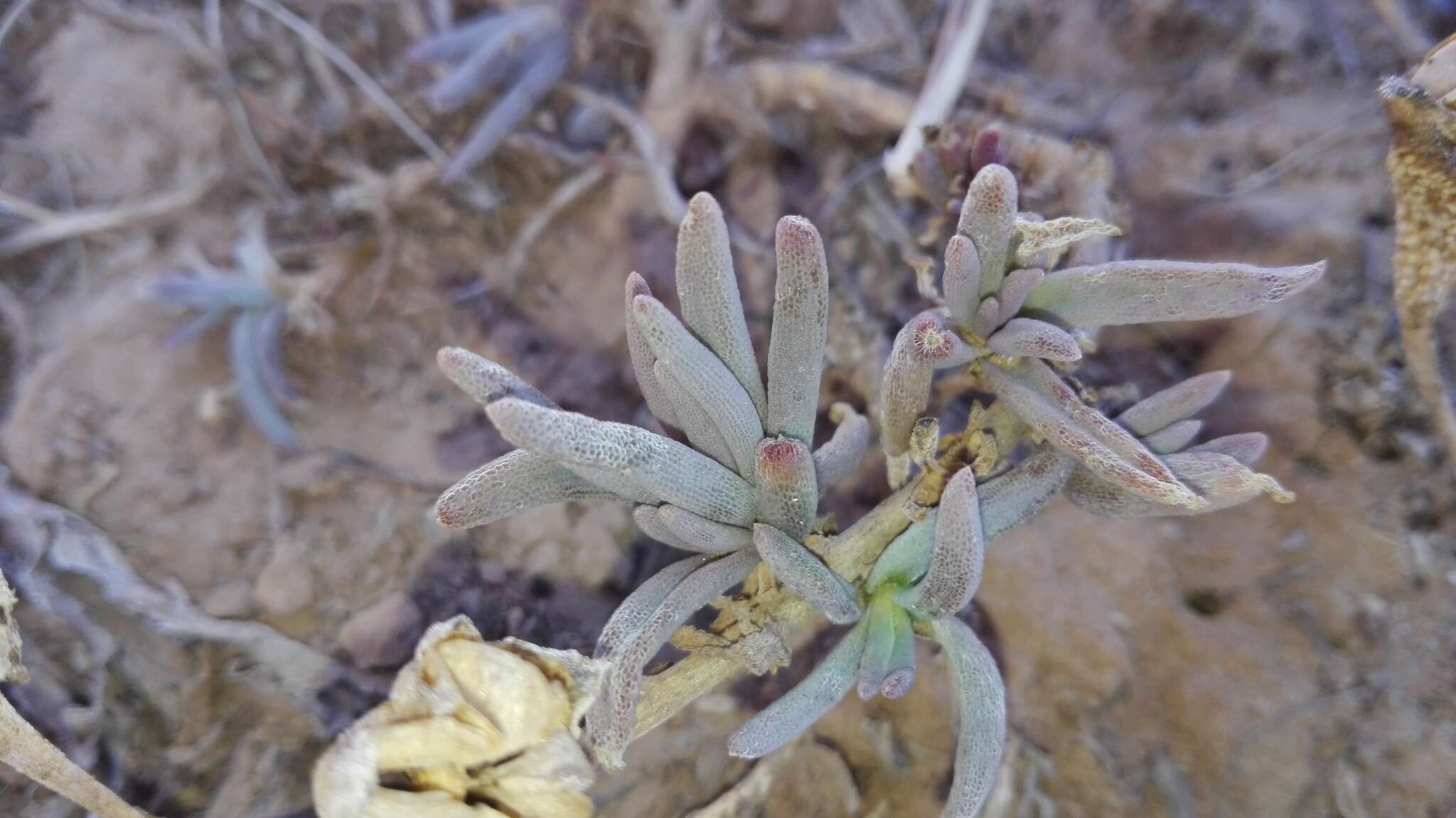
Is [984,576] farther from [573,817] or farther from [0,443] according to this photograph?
[0,443]

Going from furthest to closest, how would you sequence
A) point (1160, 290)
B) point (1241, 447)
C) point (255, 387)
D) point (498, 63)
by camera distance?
1. point (498, 63)
2. point (255, 387)
3. point (1241, 447)
4. point (1160, 290)

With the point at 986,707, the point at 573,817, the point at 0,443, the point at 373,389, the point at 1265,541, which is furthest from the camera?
the point at 373,389

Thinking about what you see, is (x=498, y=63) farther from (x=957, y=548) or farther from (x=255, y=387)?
(x=957, y=548)

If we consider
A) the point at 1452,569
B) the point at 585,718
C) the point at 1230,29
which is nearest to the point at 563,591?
the point at 585,718

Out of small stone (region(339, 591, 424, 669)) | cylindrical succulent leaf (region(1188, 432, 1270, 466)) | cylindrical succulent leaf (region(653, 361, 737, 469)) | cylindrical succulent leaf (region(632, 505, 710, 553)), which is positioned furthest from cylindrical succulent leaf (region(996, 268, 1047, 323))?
small stone (region(339, 591, 424, 669))

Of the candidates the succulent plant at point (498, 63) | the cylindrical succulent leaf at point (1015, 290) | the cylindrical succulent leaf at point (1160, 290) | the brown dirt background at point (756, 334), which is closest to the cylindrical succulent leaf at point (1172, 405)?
the cylindrical succulent leaf at point (1160, 290)

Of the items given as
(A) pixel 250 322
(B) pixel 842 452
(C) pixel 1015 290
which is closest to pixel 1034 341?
(C) pixel 1015 290
